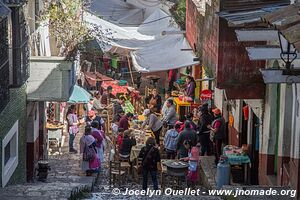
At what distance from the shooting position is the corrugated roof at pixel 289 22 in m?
8.58

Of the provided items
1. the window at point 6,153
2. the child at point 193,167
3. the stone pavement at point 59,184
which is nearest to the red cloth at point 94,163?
the stone pavement at point 59,184

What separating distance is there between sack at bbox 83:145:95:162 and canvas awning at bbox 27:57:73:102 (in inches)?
49.1

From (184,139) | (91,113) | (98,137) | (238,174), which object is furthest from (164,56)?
(238,174)

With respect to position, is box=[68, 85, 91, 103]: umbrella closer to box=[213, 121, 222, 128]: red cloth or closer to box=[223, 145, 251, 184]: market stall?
box=[213, 121, 222, 128]: red cloth

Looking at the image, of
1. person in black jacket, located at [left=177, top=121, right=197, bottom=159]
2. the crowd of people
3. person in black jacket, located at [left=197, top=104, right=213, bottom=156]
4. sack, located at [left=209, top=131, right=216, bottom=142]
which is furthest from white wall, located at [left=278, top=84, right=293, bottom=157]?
person in black jacket, located at [left=197, top=104, right=213, bottom=156]

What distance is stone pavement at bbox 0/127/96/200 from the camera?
12820 mm

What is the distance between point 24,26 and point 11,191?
3625 millimetres

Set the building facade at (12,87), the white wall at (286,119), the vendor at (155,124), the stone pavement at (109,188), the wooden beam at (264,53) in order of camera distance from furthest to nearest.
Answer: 1. the vendor at (155,124)
2. the white wall at (286,119)
3. the stone pavement at (109,188)
4. the building facade at (12,87)
5. the wooden beam at (264,53)

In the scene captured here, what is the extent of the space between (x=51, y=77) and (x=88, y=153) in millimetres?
1887

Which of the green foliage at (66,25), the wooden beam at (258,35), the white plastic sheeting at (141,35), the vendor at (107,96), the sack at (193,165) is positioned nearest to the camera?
the wooden beam at (258,35)

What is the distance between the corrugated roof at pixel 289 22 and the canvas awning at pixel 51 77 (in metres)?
7.29

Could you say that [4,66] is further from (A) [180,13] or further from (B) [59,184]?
(A) [180,13]

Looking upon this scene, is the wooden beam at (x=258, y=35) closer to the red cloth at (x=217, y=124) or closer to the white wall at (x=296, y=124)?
the white wall at (x=296, y=124)

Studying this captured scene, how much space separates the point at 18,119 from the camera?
16.5 m
